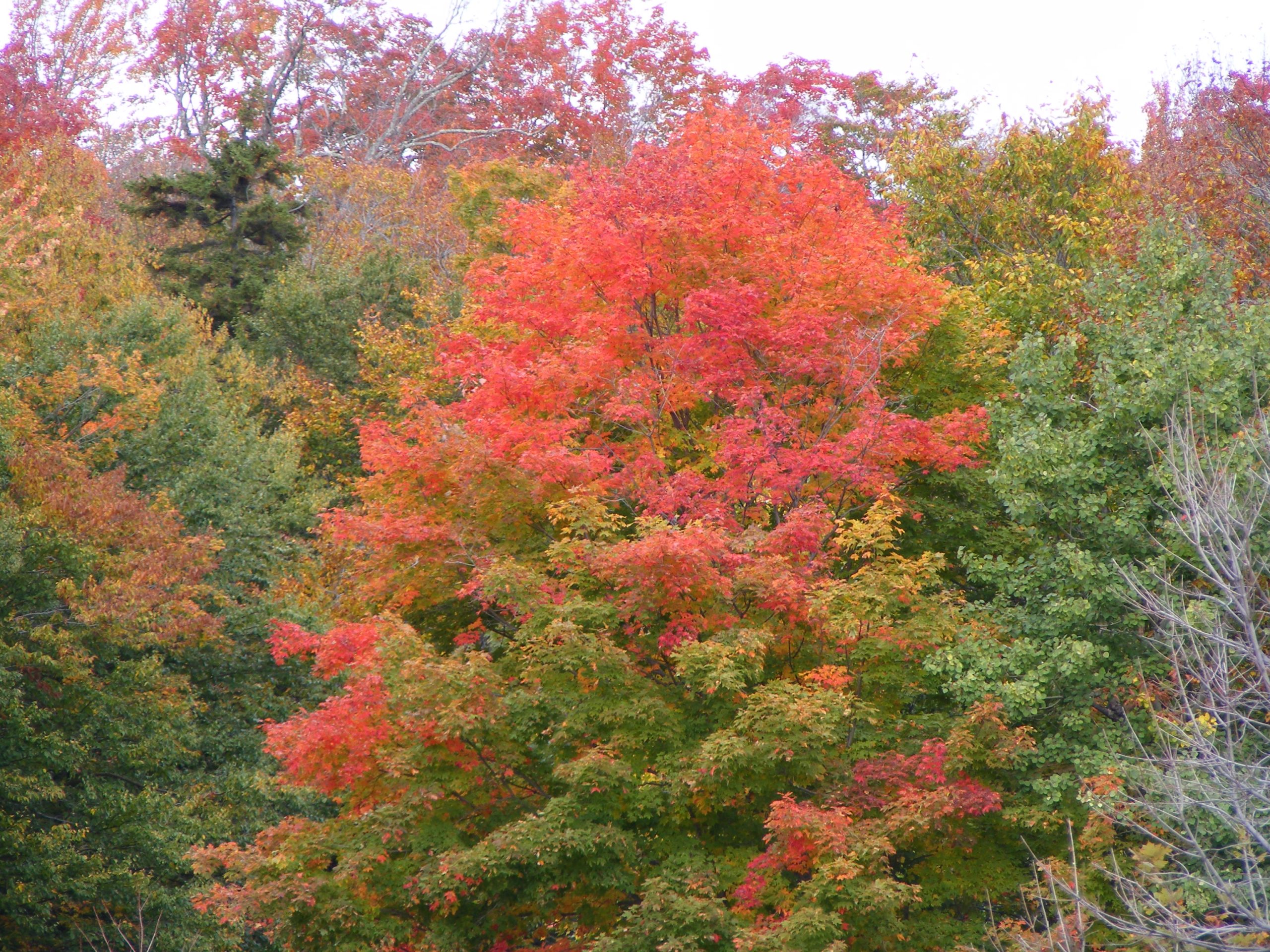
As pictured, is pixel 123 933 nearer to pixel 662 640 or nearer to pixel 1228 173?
pixel 662 640

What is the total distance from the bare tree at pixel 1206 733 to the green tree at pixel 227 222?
28735mm

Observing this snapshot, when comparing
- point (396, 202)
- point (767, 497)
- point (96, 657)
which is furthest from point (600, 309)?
point (396, 202)

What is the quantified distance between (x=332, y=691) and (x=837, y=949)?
54.4 ft

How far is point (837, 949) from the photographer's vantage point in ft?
37.9

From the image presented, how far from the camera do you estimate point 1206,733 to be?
10.9 meters

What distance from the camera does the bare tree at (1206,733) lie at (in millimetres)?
8922

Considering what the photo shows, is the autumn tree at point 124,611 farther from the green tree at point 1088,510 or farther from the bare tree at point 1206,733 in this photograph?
the bare tree at point 1206,733

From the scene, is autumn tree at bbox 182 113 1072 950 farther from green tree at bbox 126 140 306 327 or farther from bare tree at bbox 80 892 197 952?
green tree at bbox 126 140 306 327

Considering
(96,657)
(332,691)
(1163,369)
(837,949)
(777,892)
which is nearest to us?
(837,949)

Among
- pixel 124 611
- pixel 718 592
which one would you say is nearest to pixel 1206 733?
pixel 718 592

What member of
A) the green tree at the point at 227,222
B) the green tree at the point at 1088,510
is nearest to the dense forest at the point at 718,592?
the green tree at the point at 1088,510

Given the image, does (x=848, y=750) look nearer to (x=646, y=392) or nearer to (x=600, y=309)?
(x=646, y=392)

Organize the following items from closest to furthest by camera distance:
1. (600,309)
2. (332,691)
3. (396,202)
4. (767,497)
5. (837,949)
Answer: (837,949) < (767,497) < (600,309) < (332,691) < (396,202)

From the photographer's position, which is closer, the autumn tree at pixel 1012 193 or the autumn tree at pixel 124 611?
the autumn tree at pixel 124 611
